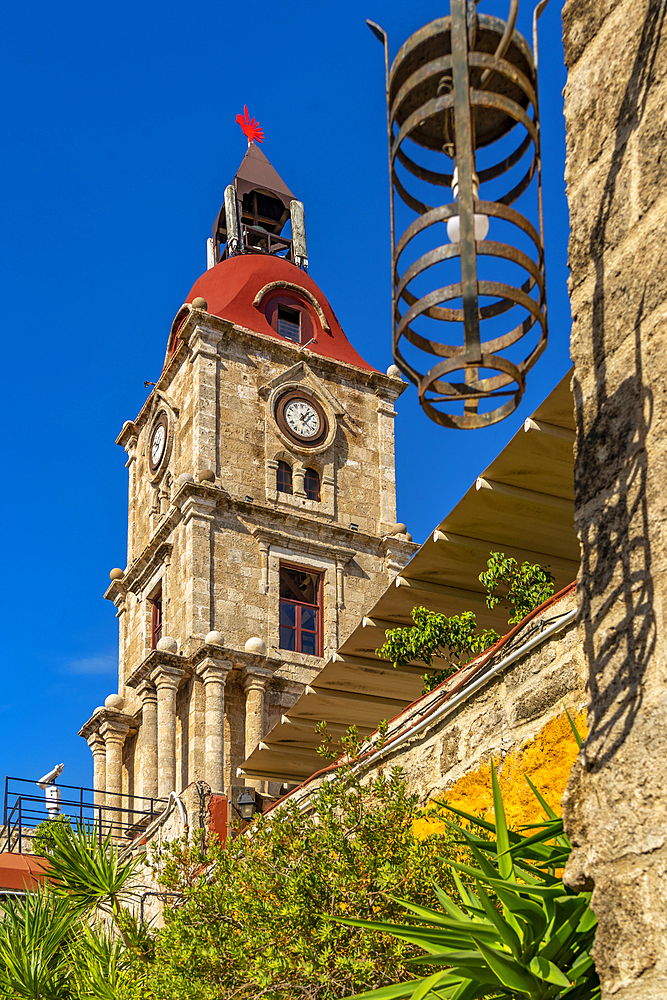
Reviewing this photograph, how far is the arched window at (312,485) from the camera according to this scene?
26.7 meters

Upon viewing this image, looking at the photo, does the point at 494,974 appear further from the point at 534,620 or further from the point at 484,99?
the point at 534,620

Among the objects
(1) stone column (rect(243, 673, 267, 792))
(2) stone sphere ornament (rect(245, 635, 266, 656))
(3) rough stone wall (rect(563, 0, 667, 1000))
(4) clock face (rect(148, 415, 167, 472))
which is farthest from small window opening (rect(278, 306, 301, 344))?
(3) rough stone wall (rect(563, 0, 667, 1000))

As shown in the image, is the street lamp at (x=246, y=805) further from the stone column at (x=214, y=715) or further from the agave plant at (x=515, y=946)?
the agave plant at (x=515, y=946)

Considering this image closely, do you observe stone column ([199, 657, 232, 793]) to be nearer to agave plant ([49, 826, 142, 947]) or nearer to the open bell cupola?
agave plant ([49, 826, 142, 947])

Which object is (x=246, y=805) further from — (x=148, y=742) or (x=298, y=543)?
(x=298, y=543)

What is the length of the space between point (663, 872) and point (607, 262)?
1.91 m

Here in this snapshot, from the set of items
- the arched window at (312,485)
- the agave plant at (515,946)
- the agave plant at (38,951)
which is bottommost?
the agave plant at (515,946)

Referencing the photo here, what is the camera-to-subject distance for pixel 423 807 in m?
9.28

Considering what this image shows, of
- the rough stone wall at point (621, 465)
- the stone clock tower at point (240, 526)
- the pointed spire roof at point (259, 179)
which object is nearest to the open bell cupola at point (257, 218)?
the pointed spire roof at point (259, 179)

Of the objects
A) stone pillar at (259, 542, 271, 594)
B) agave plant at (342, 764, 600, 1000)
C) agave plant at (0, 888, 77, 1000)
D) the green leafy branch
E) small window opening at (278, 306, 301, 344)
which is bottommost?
agave plant at (342, 764, 600, 1000)

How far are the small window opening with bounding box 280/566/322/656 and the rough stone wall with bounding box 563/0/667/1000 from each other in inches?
824

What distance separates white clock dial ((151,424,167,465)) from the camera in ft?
90.8

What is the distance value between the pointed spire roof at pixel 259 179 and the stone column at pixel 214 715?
14.8 metres

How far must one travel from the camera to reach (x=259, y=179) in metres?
34.1
